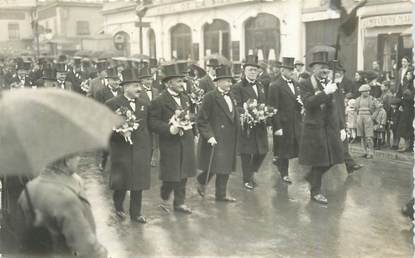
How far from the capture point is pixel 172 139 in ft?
24.8

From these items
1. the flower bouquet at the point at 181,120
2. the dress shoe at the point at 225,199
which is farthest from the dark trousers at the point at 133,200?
the dress shoe at the point at 225,199

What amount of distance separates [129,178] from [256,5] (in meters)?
17.8

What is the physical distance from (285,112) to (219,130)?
1.83 metres

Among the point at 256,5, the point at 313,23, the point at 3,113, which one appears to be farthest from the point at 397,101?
the point at 256,5

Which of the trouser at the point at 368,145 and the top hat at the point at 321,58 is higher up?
the top hat at the point at 321,58

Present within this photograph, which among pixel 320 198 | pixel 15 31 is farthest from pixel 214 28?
pixel 320 198

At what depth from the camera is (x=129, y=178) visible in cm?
708

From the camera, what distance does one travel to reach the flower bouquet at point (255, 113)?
8.87 meters

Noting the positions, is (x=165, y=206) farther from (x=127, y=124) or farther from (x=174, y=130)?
(x=127, y=124)

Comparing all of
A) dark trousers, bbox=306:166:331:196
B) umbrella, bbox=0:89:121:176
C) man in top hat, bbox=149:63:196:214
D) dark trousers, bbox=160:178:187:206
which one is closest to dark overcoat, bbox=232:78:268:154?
dark trousers, bbox=306:166:331:196

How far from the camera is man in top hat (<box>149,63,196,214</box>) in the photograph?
7414mm

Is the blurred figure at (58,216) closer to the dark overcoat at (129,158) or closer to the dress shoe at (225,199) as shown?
the dark overcoat at (129,158)

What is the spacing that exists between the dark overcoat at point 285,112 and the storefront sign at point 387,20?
8166 millimetres

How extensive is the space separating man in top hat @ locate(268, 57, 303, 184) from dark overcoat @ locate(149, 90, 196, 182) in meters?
2.19
